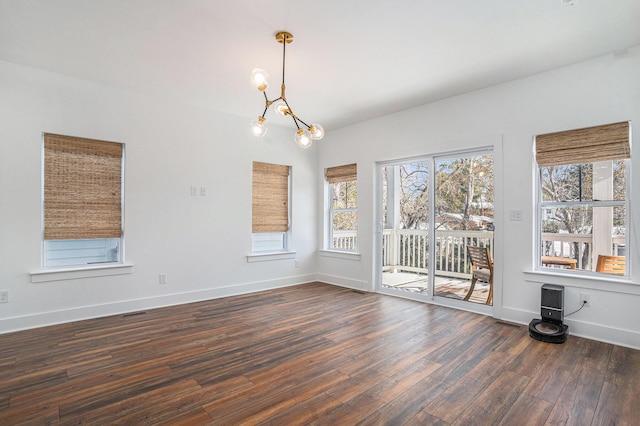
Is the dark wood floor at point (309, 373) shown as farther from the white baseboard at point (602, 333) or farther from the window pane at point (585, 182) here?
the window pane at point (585, 182)

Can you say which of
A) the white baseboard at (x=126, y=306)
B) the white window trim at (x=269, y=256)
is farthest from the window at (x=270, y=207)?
the white baseboard at (x=126, y=306)

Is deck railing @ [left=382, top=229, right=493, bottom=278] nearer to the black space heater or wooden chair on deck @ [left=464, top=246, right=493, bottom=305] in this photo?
wooden chair on deck @ [left=464, top=246, right=493, bottom=305]

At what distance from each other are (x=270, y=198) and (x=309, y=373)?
11.6 ft

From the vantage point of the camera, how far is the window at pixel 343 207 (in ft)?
19.0

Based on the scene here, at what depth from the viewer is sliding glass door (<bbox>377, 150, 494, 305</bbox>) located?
167 inches

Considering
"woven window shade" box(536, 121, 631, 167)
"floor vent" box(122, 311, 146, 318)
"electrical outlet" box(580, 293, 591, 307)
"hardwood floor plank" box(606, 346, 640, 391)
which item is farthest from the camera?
"floor vent" box(122, 311, 146, 318)

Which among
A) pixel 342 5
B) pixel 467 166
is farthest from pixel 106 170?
pixel 467 166

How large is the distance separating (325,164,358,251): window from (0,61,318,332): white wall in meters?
0.53

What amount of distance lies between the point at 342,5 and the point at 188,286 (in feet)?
13.1

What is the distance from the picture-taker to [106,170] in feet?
13.3

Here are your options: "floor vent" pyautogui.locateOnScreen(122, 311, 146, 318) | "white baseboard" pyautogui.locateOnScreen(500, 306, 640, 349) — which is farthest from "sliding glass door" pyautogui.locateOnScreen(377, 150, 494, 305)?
"floor vent" pyautogui.locateOnScreen(122, 311, 146, 318)

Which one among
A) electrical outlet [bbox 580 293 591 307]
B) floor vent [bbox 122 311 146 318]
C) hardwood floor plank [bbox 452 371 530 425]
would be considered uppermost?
electrical outlet [bbox 580 293 591 307]

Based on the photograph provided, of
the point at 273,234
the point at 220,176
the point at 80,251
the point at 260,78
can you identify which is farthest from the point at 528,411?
the point at 80,251

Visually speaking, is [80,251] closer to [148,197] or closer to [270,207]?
[148,197]
